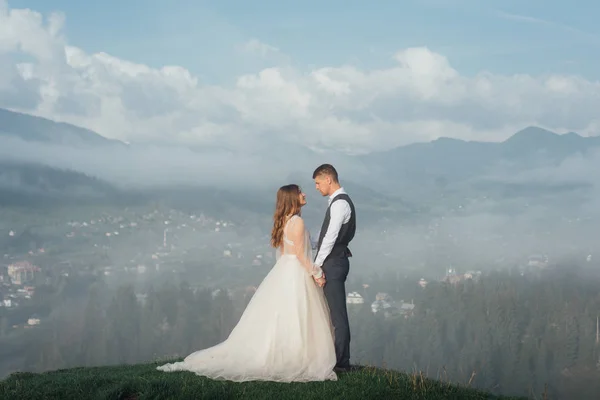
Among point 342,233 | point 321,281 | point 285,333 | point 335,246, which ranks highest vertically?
point 342,233

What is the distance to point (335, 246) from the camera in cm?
1091

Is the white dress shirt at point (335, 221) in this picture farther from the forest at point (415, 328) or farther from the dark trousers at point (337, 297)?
the forest at point (415, 328)

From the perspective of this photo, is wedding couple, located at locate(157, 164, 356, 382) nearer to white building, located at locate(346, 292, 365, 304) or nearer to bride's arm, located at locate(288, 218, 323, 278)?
bride's arm, located at locate(288, 218, 323, 278)

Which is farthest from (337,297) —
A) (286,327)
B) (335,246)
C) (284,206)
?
(284,206)

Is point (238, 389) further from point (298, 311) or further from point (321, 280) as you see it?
point (321, 280)

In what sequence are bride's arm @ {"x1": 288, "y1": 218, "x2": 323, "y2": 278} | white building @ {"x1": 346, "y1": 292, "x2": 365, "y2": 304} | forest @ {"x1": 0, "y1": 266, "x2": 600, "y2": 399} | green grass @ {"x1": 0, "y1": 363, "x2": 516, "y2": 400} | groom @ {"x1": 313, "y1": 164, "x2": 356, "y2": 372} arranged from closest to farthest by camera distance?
green grass @ {"x1": 0, "y1": 363, "x2": 516, "y2": 400}, groom @ {"x1": 313, "y1": 164, "x2": 356, "y2": 372}, bride's arm @ {"x1": 288, "y1": 218, "x2": 323, "y2": 278}, forest @ {"x1": 0, "y1": 266, "x2": 600, "y2": 399}, white building @ {"x1": 346, "y1": 292, "x2": 365, "y2": 304}

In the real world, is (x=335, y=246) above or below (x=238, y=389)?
above

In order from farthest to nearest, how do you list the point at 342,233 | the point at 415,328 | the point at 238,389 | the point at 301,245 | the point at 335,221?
the point at 415,328, the point at 301,245, the point at 342,233, the point at 335,221, the point at 238,389

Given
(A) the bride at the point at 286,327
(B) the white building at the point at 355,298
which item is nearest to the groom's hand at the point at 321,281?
(A) the bride at the point at 286,327

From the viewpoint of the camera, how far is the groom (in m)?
10.8

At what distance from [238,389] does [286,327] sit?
3.76 ft

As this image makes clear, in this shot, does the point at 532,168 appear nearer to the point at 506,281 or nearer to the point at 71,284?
the point at 506,281

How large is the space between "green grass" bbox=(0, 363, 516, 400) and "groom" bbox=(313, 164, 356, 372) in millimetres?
787

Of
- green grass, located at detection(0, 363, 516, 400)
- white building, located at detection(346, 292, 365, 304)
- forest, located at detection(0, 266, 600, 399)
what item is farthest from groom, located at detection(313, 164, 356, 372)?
white building, located at detection(346, 292, 365, 304)
